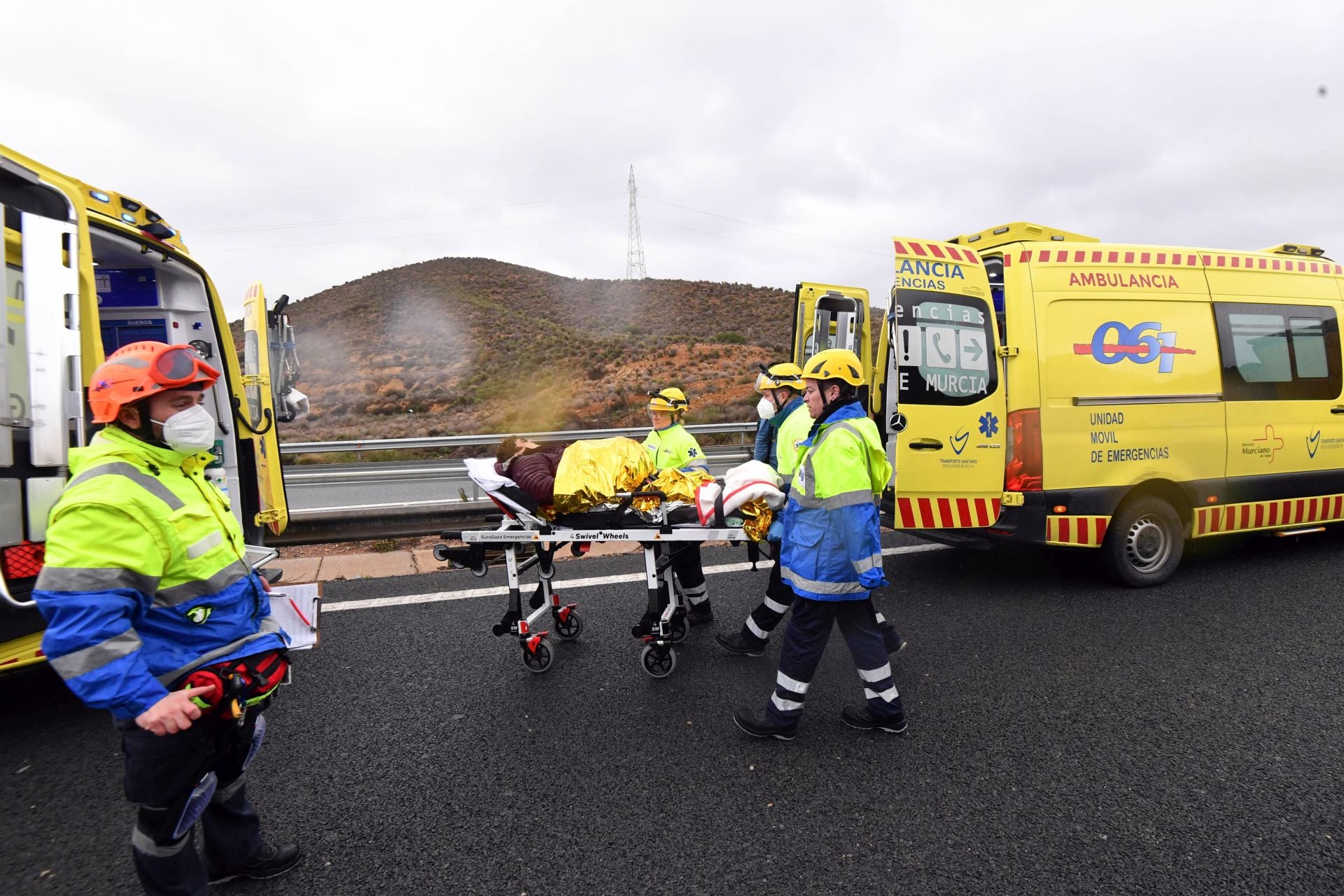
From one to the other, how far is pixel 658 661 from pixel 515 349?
3341 cm

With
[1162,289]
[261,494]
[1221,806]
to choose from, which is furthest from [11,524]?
[1162,289]

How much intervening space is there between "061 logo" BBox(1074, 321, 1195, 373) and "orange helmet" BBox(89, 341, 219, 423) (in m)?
5.03

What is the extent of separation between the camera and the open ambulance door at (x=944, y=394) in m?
4.76

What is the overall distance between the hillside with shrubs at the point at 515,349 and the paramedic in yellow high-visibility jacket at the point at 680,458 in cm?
1322

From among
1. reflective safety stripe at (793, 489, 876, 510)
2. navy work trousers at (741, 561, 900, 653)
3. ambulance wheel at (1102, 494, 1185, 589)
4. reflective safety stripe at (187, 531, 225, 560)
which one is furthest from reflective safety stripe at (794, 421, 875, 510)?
ambulance wheel at (1102, 494, 1185, 589)

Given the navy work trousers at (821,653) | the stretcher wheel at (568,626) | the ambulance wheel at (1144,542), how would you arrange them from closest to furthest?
the navy work trousers at (821,653) < the stretcher wheel at (568,626) < the ambulance wheel at (1144,542)

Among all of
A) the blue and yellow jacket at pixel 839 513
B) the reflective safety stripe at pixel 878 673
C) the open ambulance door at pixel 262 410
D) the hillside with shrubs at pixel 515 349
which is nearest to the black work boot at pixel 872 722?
the reflective safety stripe at pixel 878 673

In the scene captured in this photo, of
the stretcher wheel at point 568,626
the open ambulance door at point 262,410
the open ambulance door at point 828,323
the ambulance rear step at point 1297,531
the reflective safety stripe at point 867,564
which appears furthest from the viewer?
the open ambulance door at point 828,323

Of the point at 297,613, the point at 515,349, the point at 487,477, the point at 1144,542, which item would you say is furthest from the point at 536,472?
the point at 515,349

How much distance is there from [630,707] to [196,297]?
3.99 metres

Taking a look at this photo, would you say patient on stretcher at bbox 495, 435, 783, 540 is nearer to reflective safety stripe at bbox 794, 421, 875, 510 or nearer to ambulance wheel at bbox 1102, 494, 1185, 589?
reflective safety stripe at bbox 794, 421, 875, 510

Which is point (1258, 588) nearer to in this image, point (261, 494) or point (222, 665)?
point (222, 665)

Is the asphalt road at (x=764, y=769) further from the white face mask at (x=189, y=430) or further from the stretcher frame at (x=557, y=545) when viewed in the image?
the white face mask at (x=189, y=430)

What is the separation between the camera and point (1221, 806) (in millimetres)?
2771
